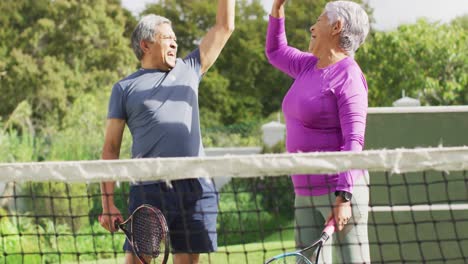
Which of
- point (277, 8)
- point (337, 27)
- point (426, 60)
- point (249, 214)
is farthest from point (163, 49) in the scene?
point (426, 60)

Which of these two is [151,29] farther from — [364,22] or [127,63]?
[127,63]

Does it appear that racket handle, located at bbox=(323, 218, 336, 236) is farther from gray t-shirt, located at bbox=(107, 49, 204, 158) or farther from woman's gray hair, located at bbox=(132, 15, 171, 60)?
woman's gray hair, located at bbox=(132, 15, 171, 60)

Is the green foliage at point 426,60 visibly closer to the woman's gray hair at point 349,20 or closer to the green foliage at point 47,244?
the green foliage at point 47,244

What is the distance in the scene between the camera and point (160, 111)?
4.22 m

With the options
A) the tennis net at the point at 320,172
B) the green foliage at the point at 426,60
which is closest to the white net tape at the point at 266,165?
the tennis net at the point at 320,172

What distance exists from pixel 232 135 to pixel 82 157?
14619 mm

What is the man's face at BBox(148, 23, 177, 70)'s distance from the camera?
433 centimetres

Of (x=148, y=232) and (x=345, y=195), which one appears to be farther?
(x=148, y=232)

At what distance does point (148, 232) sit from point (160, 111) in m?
0.50

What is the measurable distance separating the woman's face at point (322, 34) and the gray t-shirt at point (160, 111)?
0.54 metres

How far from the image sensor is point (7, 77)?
35.0 meters

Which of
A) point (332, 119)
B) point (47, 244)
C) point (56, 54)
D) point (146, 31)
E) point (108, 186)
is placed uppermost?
point (56, 54)

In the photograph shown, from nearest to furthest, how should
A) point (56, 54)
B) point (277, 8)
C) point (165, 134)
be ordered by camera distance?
point (165, 134) < point (277, 8) < point (56, 54)

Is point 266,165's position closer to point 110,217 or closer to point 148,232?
point 148,232
